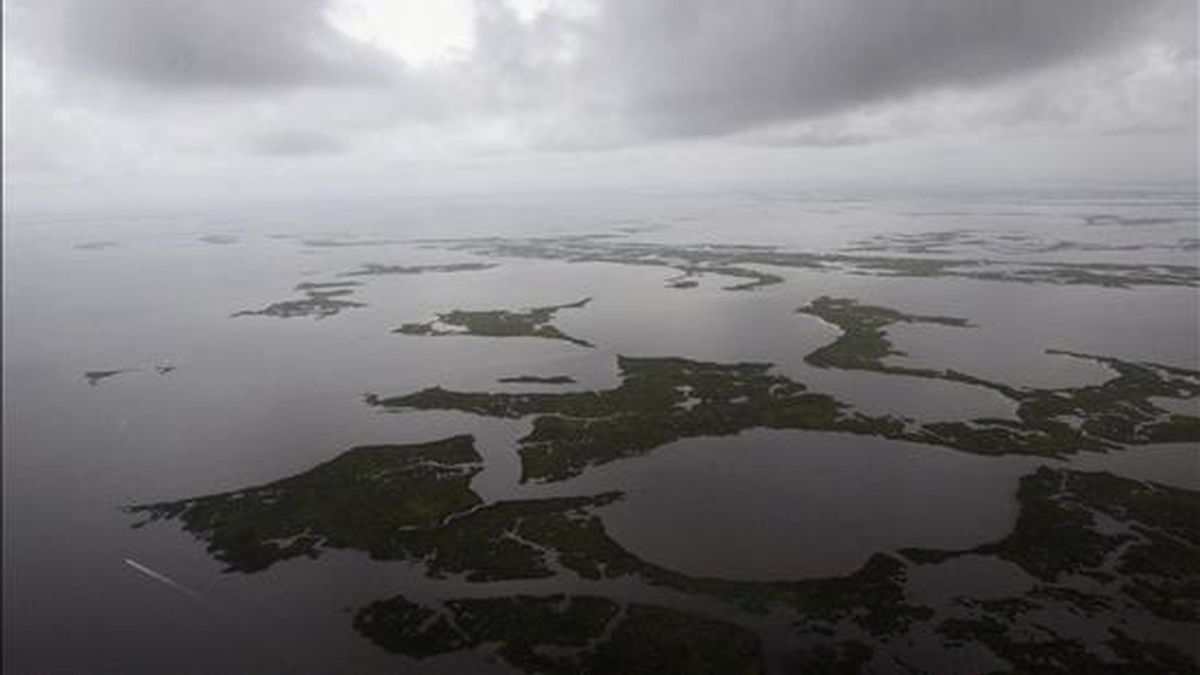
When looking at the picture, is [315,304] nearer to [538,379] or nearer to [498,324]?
[498,324]

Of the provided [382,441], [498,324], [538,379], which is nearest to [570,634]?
[382,441]

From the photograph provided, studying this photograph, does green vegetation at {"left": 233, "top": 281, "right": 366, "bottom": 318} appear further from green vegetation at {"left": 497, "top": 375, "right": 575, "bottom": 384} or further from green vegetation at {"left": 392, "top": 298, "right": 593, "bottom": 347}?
green vegetation at {"left": 497, "top": 375, "right": 575, "bottom": 384}

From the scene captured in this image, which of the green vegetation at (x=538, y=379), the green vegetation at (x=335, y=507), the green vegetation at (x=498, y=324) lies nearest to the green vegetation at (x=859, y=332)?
the green vegetation at (x=538, y=379)

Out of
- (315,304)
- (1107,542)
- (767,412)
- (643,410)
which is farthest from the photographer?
(315,304)

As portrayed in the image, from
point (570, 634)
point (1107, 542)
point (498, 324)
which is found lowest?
point (570, 634)

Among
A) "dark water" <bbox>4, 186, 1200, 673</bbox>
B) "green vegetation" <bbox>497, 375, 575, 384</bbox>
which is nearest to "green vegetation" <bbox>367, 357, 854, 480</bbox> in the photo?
"dark water" <bbox>4, 186, 1200, 673</bbox>

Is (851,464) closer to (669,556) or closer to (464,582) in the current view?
(669,556)
